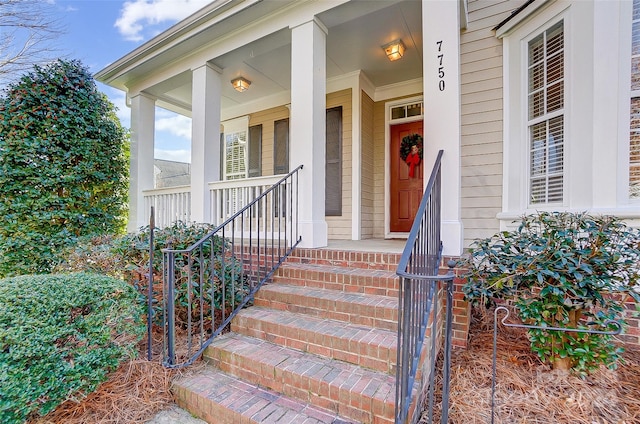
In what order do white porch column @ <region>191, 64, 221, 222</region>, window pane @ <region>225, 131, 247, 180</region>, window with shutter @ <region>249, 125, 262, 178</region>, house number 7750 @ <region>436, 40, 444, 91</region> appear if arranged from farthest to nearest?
1. window pane @ <region>225, 131, 247, 180</region>
2. window with shutter @ <region>249, 125, 262, 178</region>
3. white porch column @ <region>191, 64, 221, 222</region>
4. house number 7750 @ <region>436, 40, 444, 91</region>

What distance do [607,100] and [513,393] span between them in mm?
2473

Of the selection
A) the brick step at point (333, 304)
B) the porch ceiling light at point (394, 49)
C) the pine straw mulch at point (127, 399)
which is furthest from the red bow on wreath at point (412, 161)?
the pine straw mulch at point (127, 399)

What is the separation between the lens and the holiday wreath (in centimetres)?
491

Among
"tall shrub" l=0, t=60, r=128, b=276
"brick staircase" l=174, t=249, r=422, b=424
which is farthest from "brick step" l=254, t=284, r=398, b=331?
"tall shrub" l=0, t=60, r=128, b=276

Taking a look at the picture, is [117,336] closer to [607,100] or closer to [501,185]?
[501,185]

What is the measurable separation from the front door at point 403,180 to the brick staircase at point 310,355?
92.2 inches

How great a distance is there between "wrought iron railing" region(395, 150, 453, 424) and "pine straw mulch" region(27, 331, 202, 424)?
1.69m

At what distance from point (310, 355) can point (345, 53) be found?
4089mm

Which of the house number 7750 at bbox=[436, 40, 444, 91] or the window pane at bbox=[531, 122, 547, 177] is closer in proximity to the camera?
the house number 7750 at bbox=[436, 40, 444, 91]

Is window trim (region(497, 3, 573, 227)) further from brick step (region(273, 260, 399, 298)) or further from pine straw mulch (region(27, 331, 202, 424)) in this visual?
pine straw mulch (region(27, 331, 202, 424))

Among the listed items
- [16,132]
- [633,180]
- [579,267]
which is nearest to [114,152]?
[16,132]

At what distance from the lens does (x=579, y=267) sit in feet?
6.16

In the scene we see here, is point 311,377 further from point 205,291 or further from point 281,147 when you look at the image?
point 281,147

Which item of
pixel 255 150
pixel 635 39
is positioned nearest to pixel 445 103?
pixel 635 39
